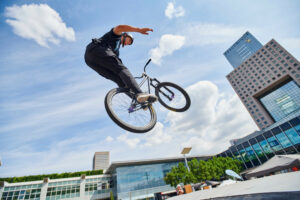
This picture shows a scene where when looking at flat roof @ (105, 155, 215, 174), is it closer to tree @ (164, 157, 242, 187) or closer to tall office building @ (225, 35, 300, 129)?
tree @ (164, 157, 242, 187)

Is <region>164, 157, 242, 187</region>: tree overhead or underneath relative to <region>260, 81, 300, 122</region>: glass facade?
underneath

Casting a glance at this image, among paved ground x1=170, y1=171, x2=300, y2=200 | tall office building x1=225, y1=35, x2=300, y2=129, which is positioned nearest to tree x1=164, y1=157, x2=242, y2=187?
paved ground x1=170, y1=171, x2=300, y2=200

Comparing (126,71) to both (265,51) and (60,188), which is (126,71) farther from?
(265,51)

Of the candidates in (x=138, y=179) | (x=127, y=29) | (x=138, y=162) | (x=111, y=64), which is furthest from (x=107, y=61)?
(x=138, y=162)

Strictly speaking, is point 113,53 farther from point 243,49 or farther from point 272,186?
point 243,49

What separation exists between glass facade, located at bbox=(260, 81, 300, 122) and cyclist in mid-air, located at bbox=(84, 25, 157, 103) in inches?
3856

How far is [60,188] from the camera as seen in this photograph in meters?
34.9

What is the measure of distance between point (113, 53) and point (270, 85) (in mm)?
98611

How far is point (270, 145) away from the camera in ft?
106

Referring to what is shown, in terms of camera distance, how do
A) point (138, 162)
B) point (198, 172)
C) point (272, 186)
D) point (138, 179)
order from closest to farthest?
point (272, 186)
point (198, 172)
point (138, 179)
point (138, 162)

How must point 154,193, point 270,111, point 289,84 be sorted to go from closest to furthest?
1. point 154,193
2. point 289,84
3. point 270,111

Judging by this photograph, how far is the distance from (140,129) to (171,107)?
2.43m

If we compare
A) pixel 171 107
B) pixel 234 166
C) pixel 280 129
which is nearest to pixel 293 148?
pixel 280 129

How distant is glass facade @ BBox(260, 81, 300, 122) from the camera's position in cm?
7181
